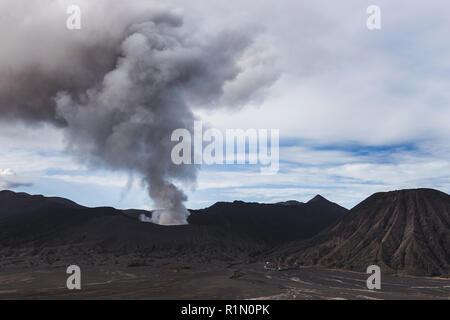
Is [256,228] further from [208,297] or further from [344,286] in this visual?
[208,297]

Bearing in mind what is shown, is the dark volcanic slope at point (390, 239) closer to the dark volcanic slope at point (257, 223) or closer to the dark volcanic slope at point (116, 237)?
the dark volcanic slope at point (116, 237)

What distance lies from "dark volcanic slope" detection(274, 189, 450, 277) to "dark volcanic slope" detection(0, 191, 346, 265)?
26.3m

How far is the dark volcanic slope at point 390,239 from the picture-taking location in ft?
320

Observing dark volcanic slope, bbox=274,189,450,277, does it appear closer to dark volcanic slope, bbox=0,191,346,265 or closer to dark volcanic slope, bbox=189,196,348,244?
dark volcanic slope, bbox=0,191,346,265

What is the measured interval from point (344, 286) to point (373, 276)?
2120 cm

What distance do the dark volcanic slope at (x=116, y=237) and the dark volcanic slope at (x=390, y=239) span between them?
1034 inches

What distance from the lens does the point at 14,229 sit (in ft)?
486

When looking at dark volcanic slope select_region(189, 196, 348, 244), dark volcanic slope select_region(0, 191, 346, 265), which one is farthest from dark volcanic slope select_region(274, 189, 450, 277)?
dark volcanic slope select_region(189, 196, 348, 244)

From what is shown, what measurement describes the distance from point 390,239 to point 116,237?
85958 millimetres

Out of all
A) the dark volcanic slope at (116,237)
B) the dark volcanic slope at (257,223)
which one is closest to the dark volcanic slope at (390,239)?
the dark volcanic slope at (116,237)

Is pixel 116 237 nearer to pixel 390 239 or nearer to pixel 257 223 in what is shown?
pixel 257 223

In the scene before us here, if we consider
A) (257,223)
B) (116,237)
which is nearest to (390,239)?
(257,223)

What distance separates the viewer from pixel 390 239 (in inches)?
4355

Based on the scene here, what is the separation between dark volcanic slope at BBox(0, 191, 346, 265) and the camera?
117062mm
